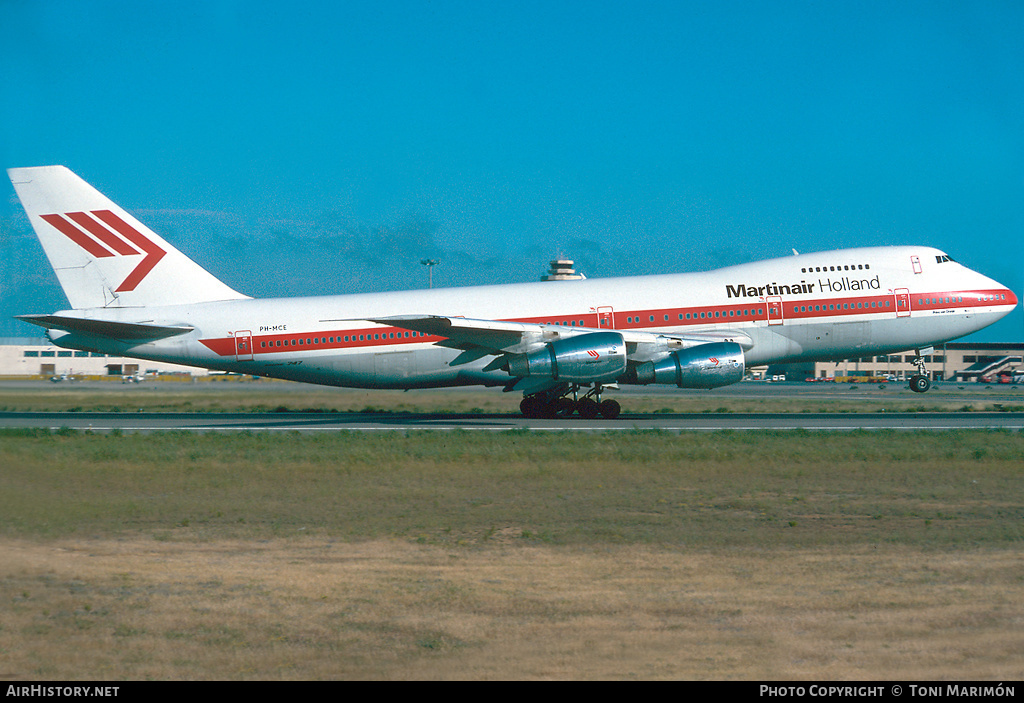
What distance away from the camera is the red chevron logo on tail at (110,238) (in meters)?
30.2

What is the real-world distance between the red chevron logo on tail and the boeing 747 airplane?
0.04m

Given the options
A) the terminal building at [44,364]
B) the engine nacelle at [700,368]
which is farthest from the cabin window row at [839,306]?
the terminal building at [44,364]

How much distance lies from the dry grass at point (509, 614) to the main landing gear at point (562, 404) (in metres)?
19.6

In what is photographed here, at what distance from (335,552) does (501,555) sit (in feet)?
6.11

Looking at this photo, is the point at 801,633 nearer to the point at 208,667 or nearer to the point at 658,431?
the point at 208,667

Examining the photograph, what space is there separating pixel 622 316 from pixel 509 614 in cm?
2318

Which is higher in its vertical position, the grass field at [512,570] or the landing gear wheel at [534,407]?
the landing gear wheel at [534,407]

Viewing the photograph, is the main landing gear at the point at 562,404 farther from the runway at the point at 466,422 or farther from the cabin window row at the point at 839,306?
the cabin window row at the point at 839,306

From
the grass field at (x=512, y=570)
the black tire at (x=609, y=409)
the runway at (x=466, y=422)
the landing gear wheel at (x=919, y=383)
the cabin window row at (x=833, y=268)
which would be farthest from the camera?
the landing gear wheel at (x=919, y=383)

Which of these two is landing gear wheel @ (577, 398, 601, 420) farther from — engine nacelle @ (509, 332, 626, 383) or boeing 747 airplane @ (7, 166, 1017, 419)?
engine nacelle @ (509, 332, 626, 383)

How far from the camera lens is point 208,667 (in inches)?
232
